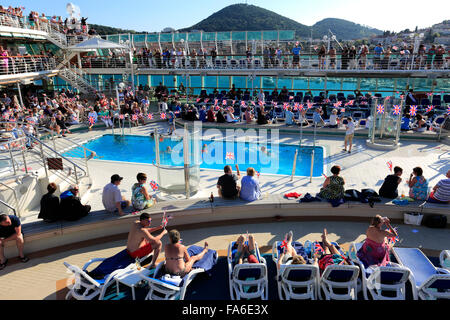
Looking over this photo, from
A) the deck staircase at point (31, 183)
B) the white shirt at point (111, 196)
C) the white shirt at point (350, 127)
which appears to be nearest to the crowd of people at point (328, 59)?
the white shirt at point (350, 127)

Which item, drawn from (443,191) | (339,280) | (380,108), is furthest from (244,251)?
(380,108)

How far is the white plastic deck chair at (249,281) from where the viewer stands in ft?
12.9

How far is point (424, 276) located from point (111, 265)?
13.4 feet

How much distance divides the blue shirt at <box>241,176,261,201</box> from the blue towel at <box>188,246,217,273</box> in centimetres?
172

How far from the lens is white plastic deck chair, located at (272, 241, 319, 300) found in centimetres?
384

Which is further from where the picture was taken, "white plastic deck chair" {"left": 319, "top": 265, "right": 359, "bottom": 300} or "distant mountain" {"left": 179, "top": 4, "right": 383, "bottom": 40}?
"distant mountain" {"left": 179, "top": 4, "right": 383, "bottom": 40}

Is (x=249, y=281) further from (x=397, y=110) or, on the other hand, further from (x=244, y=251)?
(x=397, y=110)

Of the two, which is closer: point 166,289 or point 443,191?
point 166,289

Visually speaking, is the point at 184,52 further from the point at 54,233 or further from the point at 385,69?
the point at 54,233

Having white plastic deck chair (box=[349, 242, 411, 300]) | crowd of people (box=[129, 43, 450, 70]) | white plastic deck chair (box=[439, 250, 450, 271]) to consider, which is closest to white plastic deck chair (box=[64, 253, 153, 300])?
white plastic deck chair (box=[349, 242, 411, 300])

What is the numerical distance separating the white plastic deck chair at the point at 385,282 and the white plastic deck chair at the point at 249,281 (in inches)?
47.0

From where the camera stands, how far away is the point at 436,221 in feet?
19.5

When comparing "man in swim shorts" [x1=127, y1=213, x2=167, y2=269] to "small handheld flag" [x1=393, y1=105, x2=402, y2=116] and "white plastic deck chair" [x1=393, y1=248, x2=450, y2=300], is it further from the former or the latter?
"small handheld flag" [x1=393, y1=105, x2=402, y2=116]
